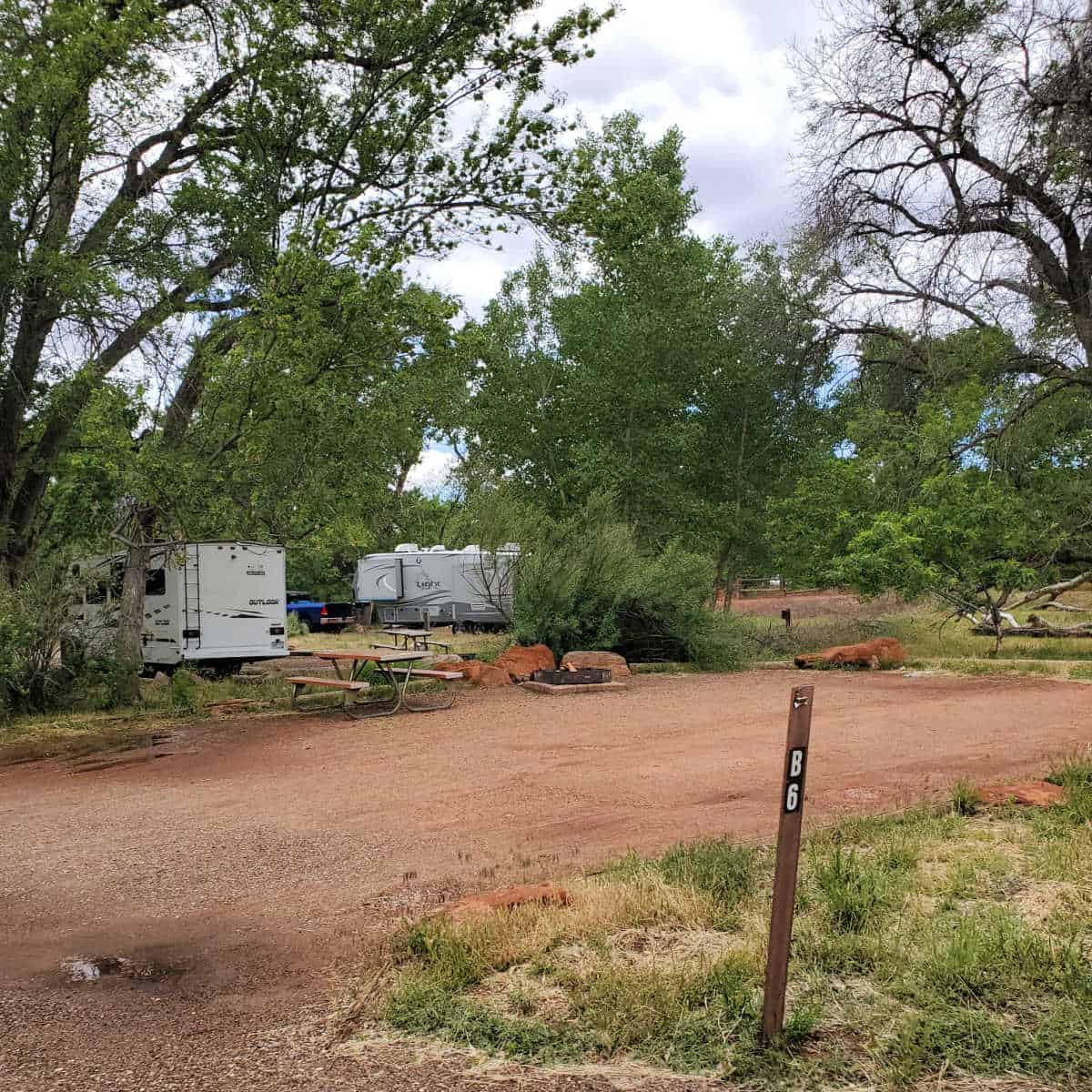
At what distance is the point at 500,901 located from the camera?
4.86m

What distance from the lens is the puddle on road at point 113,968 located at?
14.5 feet

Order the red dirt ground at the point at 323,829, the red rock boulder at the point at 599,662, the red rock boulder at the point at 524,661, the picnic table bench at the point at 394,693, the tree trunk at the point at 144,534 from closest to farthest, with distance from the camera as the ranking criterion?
1. the red dirt ground at the point at 323,829
2. the picnic table bench at the point at 394,693
3. the tree trunk at the point at 144,534
4. the red rock boulder at the point at 524,661
5. the red rock boulder at the point at 599,662

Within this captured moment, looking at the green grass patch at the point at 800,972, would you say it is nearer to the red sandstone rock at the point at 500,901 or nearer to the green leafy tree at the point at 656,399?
the red sandstone rock at the point at 500,901

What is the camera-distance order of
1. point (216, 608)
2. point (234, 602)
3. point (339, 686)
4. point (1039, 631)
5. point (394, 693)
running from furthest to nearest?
point (1039, 631), point (234, 602), point (216, 608), point (394, 693), point (339, 686)

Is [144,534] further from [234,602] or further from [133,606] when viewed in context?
[234,602]

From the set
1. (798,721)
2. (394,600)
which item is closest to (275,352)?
(798,721)

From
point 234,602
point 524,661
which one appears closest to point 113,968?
point 524,661

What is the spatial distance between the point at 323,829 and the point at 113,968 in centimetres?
255

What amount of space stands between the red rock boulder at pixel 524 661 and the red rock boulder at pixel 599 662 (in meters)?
0.35

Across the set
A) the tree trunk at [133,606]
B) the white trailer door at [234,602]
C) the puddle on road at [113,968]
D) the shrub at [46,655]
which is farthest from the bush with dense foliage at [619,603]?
the puddle on road at [113,968]

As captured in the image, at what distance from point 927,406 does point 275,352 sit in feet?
43.0

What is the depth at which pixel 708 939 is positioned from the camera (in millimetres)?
4363

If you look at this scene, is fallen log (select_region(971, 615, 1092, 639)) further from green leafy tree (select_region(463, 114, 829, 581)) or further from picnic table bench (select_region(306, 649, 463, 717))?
picnic table bench (select_region(306, 649, 463, 717))

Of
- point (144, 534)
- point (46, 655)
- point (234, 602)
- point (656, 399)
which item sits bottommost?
point (46, 655)
